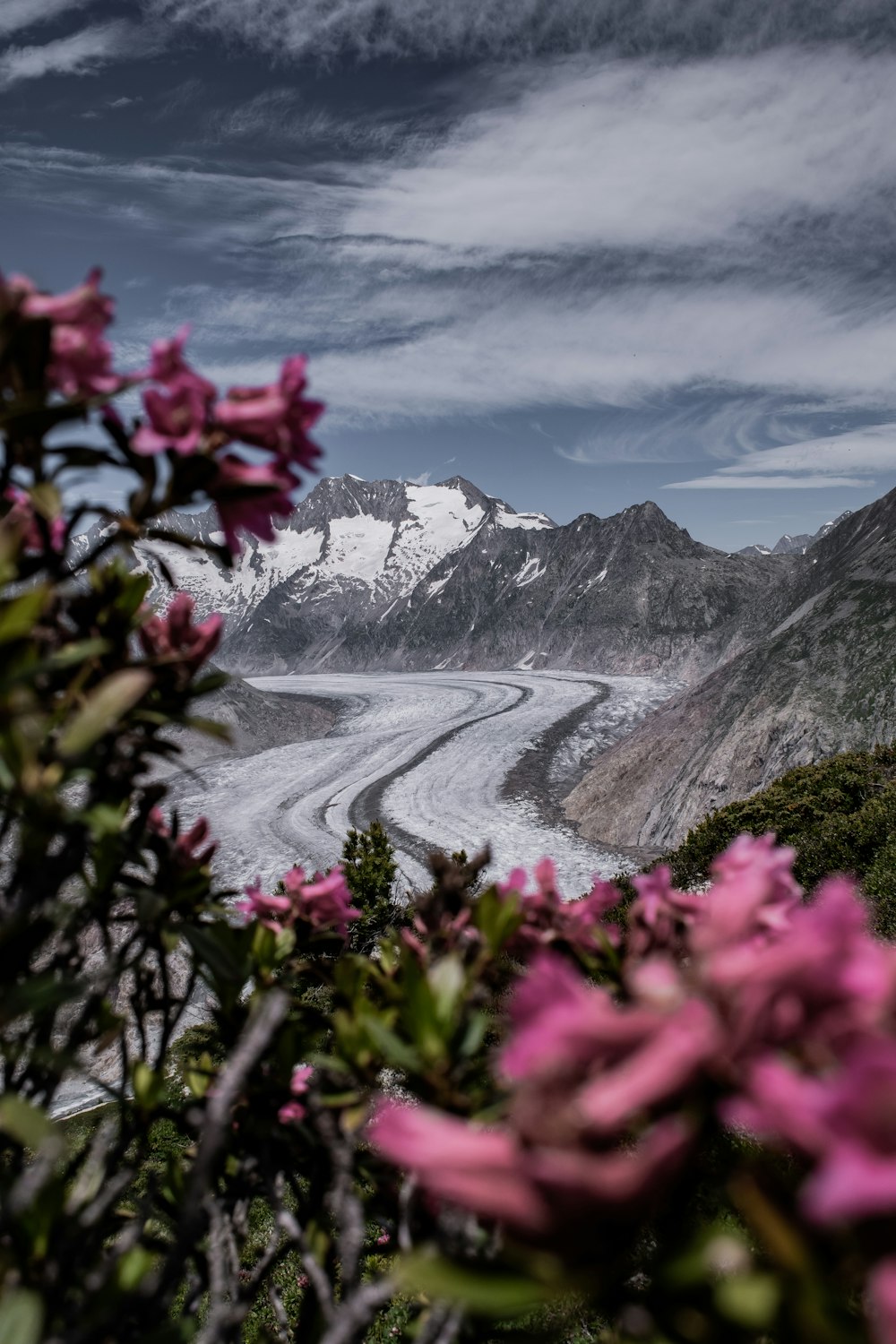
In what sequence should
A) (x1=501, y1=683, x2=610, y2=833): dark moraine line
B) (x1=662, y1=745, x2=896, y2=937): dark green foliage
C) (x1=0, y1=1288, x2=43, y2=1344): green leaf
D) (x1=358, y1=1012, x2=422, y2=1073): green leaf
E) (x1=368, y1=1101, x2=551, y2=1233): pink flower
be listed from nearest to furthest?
(x1=368, y1=1101, x2=551, y2=1233): pink flower
(x1=0, y1=1288, x2=43, y2=1344): green leaf
(x1=358, y1=1012, x2=422, y2=1073): green leaf
(x1=662, y1=745, x2=896, y2=937): dark green foliage
(x1=501, y1=683, x2=610, y2=833): dark moraine line

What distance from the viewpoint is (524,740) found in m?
44.5

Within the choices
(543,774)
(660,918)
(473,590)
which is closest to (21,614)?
(660,918)

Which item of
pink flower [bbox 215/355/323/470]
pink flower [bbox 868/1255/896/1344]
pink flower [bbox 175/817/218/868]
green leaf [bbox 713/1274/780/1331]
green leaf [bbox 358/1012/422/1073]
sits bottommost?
pink flower [bbox 175/817/218/868]

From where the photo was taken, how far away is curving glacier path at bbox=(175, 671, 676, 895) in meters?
27.4

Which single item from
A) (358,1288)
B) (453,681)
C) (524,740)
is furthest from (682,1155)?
(453,681)

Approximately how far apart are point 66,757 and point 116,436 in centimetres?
58

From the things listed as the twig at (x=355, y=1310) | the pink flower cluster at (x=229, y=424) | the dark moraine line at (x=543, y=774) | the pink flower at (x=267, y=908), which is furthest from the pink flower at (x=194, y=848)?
the dark moraine line at (x=543, y=774)

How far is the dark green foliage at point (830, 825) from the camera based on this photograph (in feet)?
27.8

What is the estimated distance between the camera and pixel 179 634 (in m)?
1.36

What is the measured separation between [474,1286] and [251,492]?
3.56ft

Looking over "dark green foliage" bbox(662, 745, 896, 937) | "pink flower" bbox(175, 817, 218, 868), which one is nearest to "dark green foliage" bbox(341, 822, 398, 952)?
"dark green foliage" bbox(662, 745, 896, 937)

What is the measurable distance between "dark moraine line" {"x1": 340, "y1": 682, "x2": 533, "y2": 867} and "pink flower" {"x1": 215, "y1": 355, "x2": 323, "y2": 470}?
17.4 m

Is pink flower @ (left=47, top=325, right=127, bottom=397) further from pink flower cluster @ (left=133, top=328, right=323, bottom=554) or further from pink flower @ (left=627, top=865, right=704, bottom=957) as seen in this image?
pink flower @ (left=627, top=865, right=704, bottom=957)

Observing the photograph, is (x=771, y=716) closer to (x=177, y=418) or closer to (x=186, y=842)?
(x=186, y=842)
